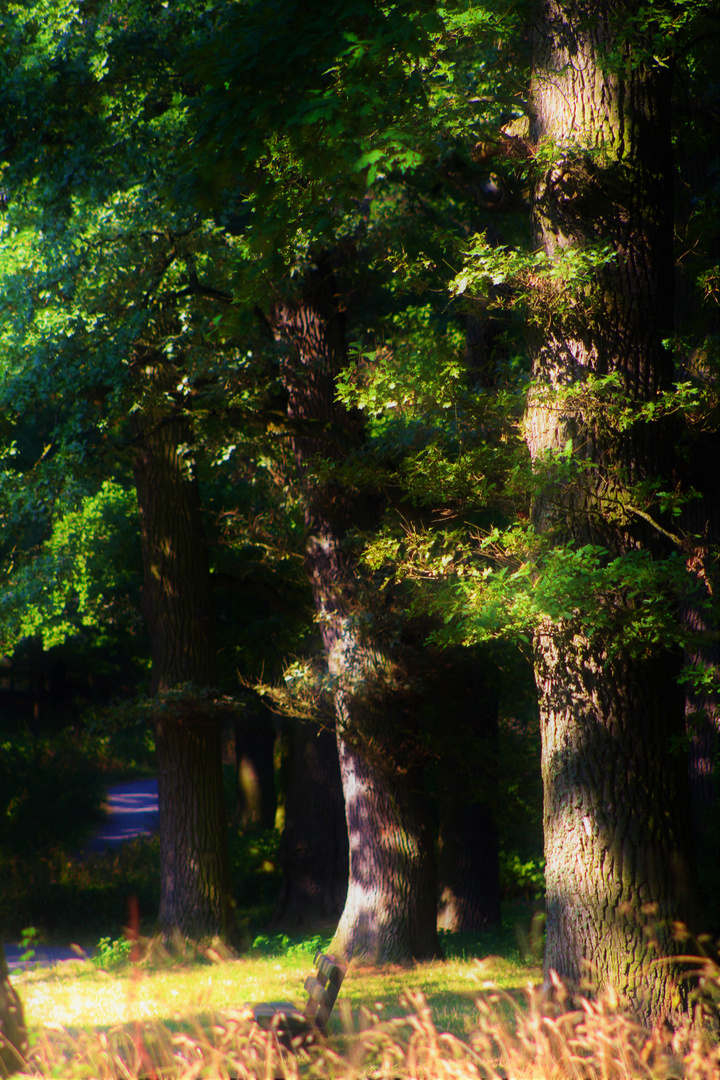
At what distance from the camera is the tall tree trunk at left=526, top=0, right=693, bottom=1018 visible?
543 cm

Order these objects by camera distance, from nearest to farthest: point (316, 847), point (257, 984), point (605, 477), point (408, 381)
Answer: point (605, 477) → point (408, 381) → point (257, 984) → point (316, 847)

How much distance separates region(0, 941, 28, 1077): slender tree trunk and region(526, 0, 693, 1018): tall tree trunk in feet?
10.2

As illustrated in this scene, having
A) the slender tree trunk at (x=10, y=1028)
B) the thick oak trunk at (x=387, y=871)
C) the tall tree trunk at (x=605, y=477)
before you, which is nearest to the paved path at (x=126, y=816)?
the thick oak trunk at (x=387, y=871)

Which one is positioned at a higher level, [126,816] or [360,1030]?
[360,1030]

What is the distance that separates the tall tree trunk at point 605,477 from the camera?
5.43 meters

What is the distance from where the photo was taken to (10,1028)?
412cm

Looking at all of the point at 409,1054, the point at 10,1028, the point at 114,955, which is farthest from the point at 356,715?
the point at 409,1054

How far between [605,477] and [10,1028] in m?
4.37

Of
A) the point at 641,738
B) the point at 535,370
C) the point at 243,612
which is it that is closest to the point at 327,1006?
the point at 641,738

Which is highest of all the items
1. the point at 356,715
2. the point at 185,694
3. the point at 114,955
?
the point at 185,694

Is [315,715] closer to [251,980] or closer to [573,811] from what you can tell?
[251,980]

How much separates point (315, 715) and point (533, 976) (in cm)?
354

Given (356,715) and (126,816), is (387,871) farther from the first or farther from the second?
(126,816)

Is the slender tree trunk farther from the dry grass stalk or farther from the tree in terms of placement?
the tree
